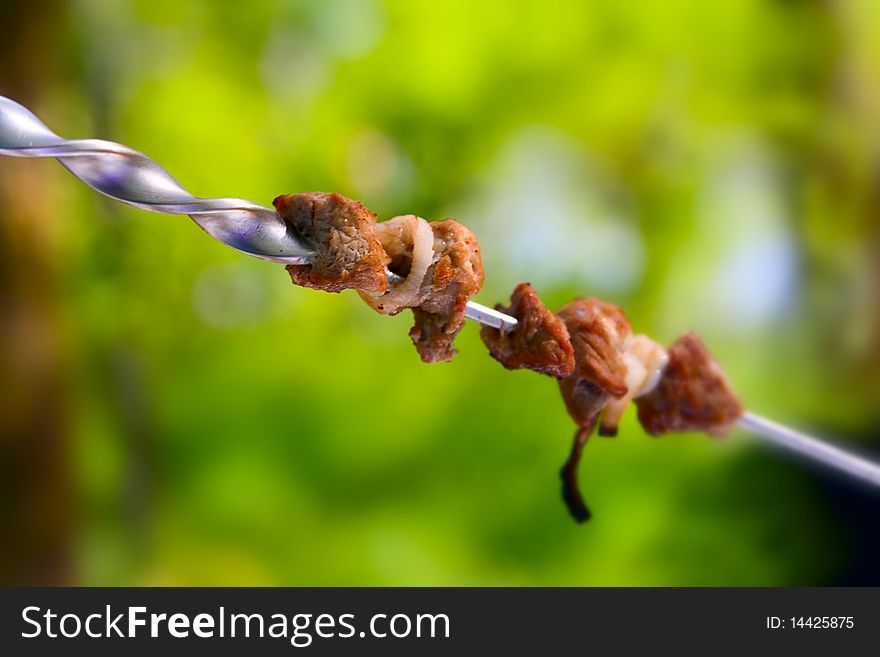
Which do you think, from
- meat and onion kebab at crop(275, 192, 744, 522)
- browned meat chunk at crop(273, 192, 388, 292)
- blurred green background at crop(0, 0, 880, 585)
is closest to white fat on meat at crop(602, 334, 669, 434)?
meat and onion kebab at crop(275, 192, 744, 522)

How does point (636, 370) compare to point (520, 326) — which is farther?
point (636, 370)

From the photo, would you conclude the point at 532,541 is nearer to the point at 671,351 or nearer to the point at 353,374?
the point at 353,374

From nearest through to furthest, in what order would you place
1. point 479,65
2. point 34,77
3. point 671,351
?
point 671,351, point 34,77, point 479,65

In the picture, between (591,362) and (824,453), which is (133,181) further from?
(824,453)

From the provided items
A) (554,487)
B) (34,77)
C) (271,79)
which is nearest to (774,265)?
(554,487)

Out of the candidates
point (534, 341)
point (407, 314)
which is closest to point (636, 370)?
point (534, 341)

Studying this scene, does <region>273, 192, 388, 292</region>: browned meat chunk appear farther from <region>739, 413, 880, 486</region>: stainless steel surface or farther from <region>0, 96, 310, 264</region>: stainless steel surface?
<region>739, 413, 880, 486</region>: stainless steel surface
